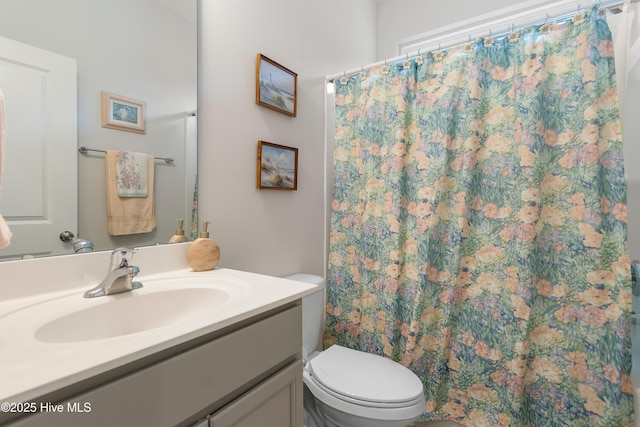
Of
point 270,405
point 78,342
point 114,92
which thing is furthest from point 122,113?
point 270,405

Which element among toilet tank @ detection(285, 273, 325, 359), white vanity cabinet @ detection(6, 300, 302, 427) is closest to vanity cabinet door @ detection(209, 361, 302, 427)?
white vanity cabinet @ detection(6, 300, 302, 427)

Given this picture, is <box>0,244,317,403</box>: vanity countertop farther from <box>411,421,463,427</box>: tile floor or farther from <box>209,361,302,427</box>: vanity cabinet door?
<box>411,421,463,427</box>: tile floor

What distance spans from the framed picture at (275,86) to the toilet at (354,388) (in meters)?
0.99

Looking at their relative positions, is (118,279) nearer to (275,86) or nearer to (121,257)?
(121,257)

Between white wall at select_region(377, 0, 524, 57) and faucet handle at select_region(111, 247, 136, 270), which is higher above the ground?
white wall at select_region(377, 0, 524, 57)

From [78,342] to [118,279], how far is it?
0.30m

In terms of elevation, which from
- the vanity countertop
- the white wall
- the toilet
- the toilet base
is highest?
the white wall

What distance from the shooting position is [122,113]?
971 millimetres

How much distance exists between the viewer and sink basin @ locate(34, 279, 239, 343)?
691 mm

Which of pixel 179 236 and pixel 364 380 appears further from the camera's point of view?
pixel 364 380

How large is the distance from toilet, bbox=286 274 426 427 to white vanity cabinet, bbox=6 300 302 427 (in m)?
0.35

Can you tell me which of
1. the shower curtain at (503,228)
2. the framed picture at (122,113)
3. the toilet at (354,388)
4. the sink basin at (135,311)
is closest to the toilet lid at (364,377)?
the toilet at (354,388)

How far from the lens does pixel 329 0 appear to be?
74.2 inches

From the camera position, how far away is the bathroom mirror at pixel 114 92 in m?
0.80
